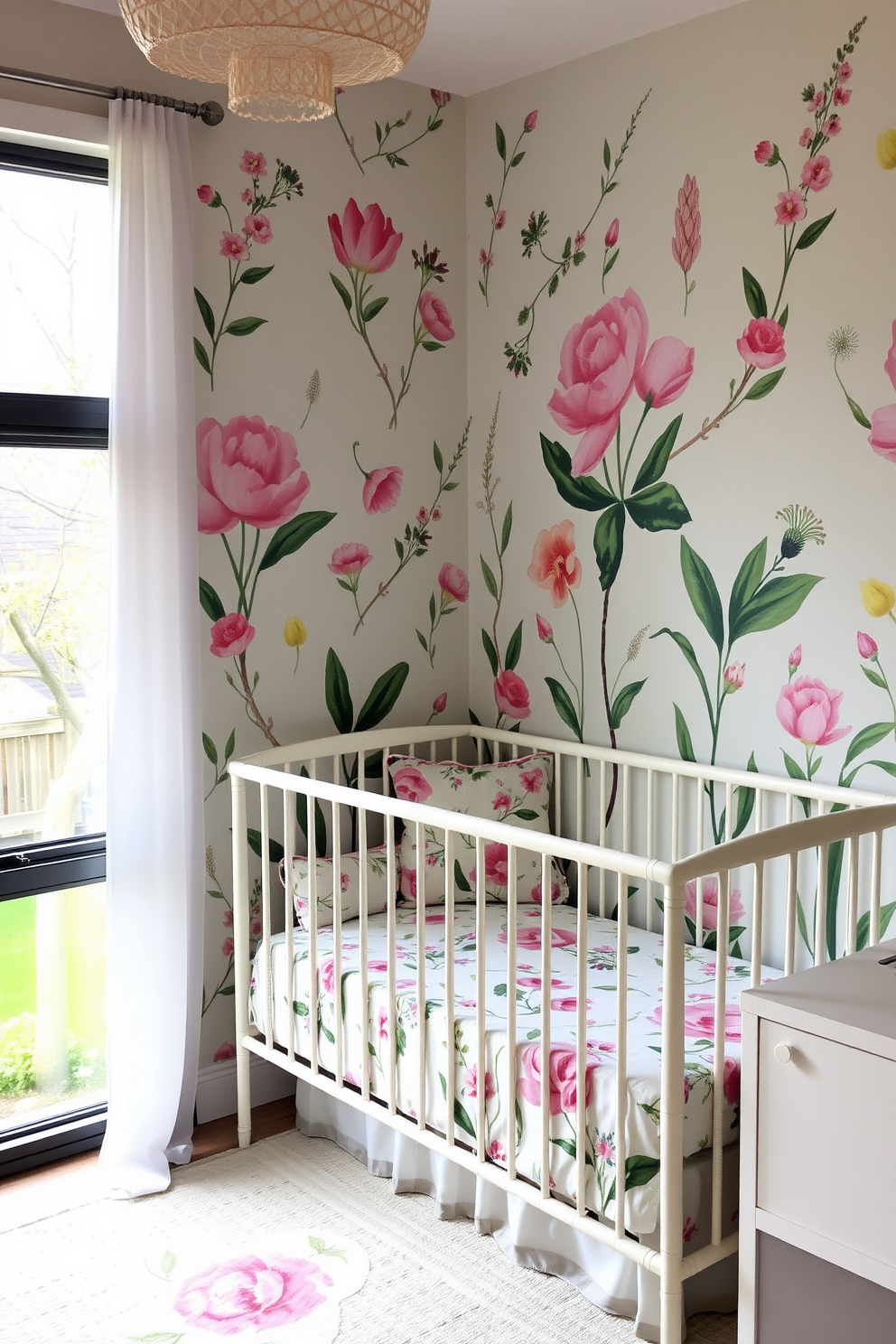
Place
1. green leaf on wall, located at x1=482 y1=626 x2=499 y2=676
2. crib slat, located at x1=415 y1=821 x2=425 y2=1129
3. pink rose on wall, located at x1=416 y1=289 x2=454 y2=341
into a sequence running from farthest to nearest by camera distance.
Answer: green leaf on wall, located at x1=482 y1=626 x2=499 y2=676
pink rose on wall, located at x1=416 y1=289 x2=454 y2=341
crib slat, located at x1=415 y1=821 x2=425 y2=1129

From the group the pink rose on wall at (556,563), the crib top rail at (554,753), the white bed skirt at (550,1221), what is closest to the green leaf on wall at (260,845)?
the crib top rail at (554,753)

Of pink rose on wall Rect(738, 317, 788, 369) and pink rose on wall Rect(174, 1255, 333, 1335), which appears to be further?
pink rose on wall Rect(738, 317, 788, 369)

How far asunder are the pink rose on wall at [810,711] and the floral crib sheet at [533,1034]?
496 mm

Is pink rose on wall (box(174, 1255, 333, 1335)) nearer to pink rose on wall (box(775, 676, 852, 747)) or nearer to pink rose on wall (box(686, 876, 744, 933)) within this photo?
pink rose on wall (box(686, 876, 744, 933))

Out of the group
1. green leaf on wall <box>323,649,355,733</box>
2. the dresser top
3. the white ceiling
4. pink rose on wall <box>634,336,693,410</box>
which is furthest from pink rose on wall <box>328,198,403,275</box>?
the dresser top

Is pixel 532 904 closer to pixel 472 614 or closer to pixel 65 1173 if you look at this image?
pixel 472 614

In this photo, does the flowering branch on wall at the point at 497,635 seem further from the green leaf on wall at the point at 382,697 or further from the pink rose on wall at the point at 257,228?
the pink rose on wall at the point at 257,228

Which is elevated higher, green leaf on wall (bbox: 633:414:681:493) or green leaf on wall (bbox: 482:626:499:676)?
green leaf on wall (bbox: 633:414:681:493)

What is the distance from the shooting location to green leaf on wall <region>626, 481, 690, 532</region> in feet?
8.86

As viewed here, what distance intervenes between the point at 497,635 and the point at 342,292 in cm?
96

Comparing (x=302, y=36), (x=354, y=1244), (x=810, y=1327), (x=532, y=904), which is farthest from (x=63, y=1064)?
(x=302, y=36)

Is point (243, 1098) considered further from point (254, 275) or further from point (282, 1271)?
point (254, 275)

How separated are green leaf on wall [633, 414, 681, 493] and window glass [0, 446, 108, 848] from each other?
120cm

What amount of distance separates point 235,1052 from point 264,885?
0.49 m
